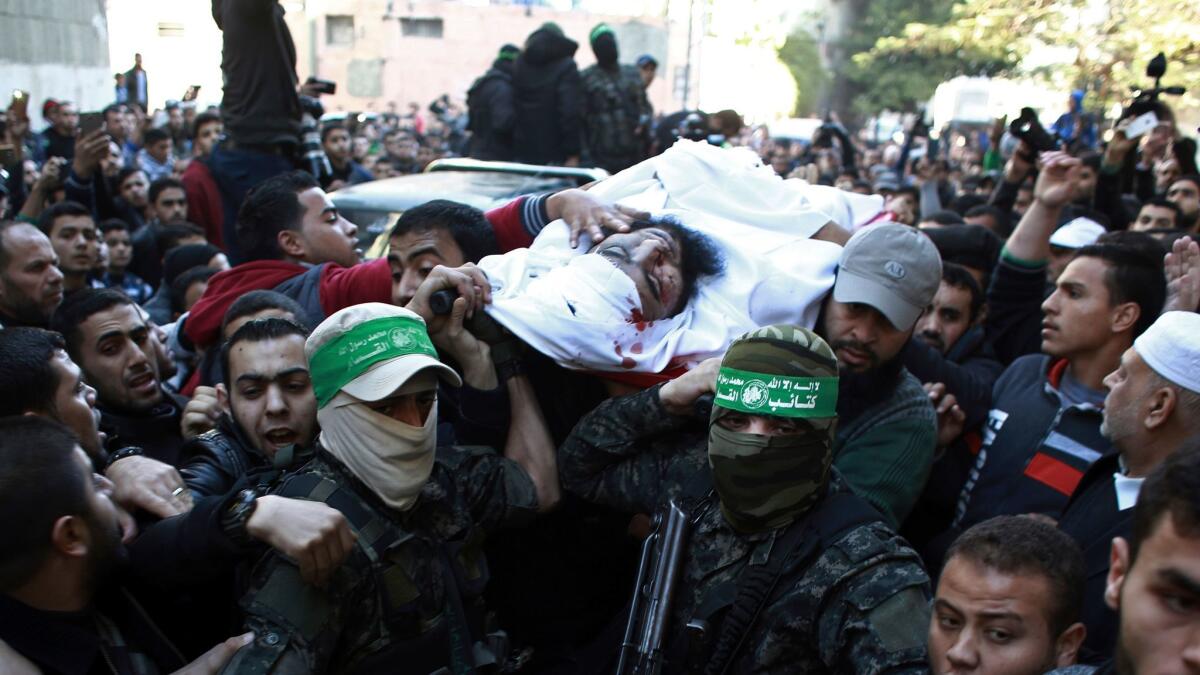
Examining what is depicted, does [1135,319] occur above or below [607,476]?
above

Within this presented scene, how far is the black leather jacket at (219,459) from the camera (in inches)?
98.1

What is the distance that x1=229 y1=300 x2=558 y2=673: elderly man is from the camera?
197cm

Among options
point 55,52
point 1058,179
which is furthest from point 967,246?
point 55,52

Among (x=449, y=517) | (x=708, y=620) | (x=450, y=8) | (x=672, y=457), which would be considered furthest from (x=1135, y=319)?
(x=450, y=8)

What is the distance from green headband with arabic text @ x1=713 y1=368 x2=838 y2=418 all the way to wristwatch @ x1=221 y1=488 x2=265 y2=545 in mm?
984

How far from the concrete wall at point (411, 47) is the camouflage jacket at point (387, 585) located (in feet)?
91.5

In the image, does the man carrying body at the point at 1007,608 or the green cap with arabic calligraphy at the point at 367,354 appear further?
the green cap with arabic calligraphy at the point at 367,354

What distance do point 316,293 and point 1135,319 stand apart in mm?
2599

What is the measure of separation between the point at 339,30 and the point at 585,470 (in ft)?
97.4

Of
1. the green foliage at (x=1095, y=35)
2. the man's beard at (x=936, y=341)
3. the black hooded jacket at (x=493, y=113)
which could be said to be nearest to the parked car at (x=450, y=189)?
the black hooded jacket at (x=493, y=113)

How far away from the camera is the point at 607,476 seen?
2553 mm

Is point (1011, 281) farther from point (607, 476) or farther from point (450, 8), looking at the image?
point (450, 8)

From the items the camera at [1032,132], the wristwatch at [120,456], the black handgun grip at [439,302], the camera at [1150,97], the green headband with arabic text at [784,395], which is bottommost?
the wristwatch at [120,456]

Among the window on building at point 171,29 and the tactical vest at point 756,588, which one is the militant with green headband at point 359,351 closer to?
the tactical vest at point 756,588
